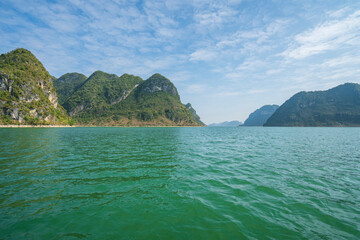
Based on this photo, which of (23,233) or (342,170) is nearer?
(23,233)

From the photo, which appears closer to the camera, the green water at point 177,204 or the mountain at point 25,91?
the green water at point 177,204

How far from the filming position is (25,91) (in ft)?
470

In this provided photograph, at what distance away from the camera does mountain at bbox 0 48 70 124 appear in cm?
12581

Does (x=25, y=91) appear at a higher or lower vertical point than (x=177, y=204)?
higher

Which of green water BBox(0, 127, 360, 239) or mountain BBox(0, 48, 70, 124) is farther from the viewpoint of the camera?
mountain BBox(0, 48, 70, 124)

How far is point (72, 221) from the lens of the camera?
20.5ft

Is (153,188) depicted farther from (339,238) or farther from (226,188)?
(339,238)

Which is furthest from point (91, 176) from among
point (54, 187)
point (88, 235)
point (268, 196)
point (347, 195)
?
point (347, 195)

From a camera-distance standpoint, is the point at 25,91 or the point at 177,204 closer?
the point at 177,204

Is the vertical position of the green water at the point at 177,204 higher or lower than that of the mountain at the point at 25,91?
lower

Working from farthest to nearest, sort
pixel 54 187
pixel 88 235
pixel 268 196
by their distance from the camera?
pixel 54 187 → pixel 268 196 → pixel 88 235

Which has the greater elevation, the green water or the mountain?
the mountain

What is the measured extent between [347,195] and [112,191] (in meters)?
14.3

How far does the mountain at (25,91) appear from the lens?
12581 centimetres
